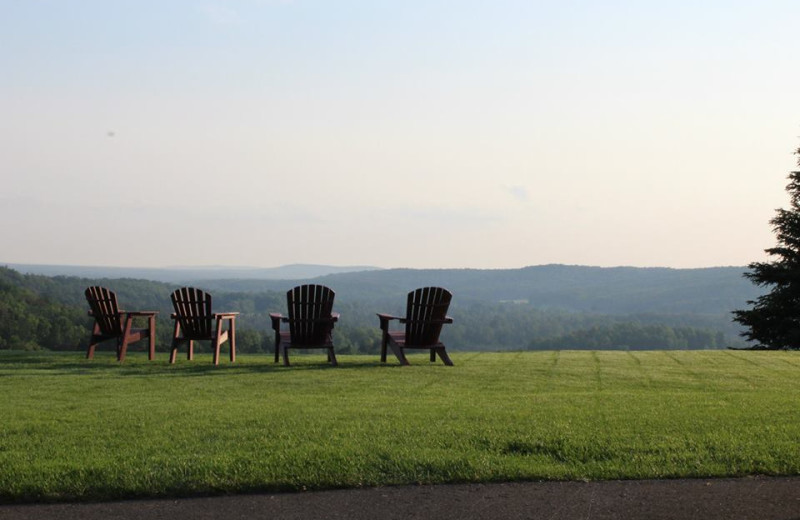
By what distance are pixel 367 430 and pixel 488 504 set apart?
161 cm

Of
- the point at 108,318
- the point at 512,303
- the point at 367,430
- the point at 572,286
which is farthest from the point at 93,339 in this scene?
the point at 572,286

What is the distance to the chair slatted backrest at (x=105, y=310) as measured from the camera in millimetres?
11664

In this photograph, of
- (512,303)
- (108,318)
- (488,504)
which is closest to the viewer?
(488,504)

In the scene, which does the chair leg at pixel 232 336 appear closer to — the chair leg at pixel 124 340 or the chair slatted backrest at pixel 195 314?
the chair slatted backrest at pixel 195 314

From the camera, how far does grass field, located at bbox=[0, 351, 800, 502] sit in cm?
445

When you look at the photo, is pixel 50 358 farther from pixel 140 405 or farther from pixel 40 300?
pixel 40 300

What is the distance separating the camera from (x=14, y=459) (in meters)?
4.67

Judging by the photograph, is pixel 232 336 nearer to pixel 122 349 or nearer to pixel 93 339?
pixel 122 349

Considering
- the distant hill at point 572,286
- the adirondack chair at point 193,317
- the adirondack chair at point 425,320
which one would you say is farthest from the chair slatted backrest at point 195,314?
the distant hill at point 572,286

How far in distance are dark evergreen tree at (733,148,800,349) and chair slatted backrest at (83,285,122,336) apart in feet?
75.0

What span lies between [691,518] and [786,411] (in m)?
3.10

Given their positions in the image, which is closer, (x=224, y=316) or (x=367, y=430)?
(x=367, y=430)

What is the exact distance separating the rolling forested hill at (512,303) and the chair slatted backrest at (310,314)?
20192 mm

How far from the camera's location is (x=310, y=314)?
1141 cm
